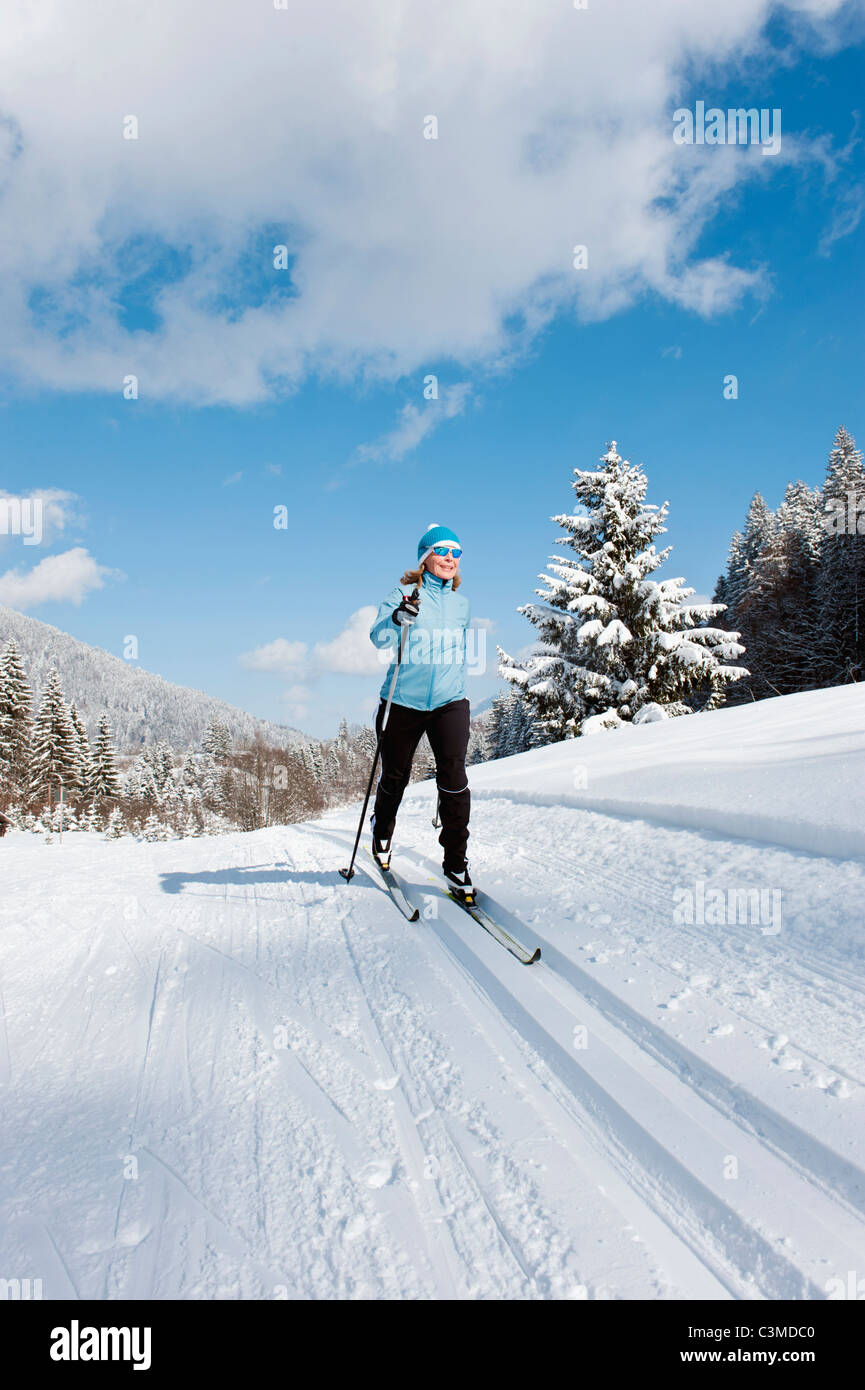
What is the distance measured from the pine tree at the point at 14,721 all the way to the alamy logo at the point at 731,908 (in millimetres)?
37735

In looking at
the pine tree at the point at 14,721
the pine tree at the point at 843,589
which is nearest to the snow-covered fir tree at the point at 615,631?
the pine tree at the point at 843,589

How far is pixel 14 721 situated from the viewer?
3462 cm

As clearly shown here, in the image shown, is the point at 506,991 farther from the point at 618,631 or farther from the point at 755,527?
the point at 755,527

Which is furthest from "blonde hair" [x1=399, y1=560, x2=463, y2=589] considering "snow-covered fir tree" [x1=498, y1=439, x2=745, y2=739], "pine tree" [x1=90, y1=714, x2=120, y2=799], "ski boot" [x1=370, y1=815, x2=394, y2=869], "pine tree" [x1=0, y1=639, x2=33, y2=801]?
"pine tree" [x1=90, y1=714, x2=120, y2=799]

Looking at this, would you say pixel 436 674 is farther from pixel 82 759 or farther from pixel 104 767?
pixel 104 767

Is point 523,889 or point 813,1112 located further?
point 523,889

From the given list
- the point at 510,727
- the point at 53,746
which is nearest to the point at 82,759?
the point at 53,746

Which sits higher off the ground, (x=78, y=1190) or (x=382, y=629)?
(x=382, y=629)

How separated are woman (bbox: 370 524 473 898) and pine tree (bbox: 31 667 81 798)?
1450 inches

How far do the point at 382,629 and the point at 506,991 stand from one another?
256cm

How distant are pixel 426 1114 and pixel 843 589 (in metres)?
33.5

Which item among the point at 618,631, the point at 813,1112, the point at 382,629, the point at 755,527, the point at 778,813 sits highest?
the point at 755,527
